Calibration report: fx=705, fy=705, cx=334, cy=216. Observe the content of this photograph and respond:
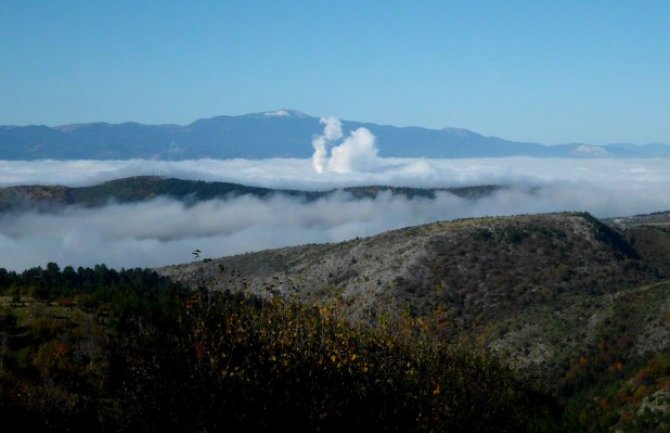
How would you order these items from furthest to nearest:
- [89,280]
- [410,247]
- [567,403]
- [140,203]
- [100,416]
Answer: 1. [140,203]
2. [410,247]
3. [89,280]
4. [567,403]
5. [100,416]

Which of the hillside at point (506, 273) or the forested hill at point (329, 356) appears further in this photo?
the hillside at point (506, 273)

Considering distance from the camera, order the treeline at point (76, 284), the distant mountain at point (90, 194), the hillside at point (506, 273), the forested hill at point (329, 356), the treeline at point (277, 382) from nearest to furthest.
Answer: the treeline at point (277, 382) < the forested hill at point (329, 356) < the treeline at point (76, 284) < the hillside at point (506, 273) < the distant mountain at point (90, 194)

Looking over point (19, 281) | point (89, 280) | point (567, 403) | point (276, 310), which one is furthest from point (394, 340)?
point (89, 280)

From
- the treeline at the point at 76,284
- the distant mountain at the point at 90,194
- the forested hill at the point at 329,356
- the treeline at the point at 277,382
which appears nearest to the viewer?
the treeline at the point at 277,382

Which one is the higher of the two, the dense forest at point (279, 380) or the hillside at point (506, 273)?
the dense forest at point (279, 380)

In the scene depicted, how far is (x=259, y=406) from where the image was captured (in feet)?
39.6

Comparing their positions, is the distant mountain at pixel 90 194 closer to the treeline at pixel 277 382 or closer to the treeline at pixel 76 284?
the treeline at pixel 76 284

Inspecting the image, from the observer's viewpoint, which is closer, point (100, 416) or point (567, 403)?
point (100, 416)

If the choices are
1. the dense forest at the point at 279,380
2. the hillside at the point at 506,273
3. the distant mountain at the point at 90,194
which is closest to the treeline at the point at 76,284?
the hillside at the point at 506,273

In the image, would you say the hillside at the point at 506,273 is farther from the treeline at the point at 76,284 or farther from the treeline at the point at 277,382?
the treeline at the point at 277,382

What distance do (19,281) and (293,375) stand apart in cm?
3971

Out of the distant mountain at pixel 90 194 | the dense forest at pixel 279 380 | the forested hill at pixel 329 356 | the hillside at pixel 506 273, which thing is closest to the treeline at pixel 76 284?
the forested hill at pixel 329 356

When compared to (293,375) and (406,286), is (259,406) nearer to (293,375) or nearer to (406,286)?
(293,375)

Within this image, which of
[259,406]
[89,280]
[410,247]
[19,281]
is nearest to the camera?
[259,406]
